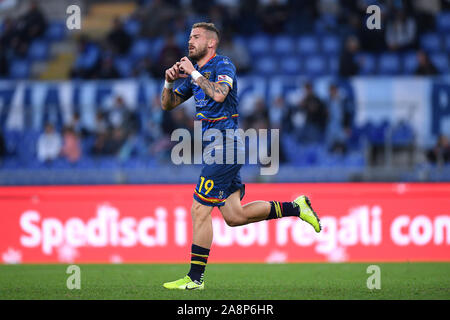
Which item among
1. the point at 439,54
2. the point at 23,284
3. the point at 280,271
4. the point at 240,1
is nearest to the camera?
the point at 23,284

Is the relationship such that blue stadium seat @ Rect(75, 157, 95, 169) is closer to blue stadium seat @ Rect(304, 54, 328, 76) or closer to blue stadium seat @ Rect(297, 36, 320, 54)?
blue stadium seat @ Rect(304, 54, 328, 76)

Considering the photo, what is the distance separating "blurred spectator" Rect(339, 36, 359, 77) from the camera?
13.7 m

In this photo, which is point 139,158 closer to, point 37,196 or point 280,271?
point 37,196

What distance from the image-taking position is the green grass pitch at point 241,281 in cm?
596

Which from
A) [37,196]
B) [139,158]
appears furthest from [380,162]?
[37,196]

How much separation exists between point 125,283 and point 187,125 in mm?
5519

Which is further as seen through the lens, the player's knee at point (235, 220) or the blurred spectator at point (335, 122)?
the blurred spectator at point (335, 122)

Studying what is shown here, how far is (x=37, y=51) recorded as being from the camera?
645 inches

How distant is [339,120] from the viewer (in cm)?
1232

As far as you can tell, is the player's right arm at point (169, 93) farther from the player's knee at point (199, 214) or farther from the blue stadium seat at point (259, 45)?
the blue stadium seat at point (259, 45)

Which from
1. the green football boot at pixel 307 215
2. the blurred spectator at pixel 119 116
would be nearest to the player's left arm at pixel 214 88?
the green football boot at pixel 307 215

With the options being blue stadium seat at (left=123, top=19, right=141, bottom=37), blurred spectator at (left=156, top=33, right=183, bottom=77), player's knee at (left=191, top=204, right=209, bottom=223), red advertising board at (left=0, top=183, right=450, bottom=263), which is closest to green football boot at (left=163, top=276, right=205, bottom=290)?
player's knee at (left=191, top=204, right=209, bottom=223)

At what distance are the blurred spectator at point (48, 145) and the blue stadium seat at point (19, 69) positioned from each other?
389cm

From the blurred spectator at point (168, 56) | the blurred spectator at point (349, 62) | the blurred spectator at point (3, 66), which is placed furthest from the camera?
the blurred spectator at point (3, 66)
